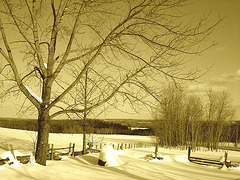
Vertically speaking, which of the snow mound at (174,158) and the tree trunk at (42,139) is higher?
the tree trunk at (42,139)

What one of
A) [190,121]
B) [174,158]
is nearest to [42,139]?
[174,158]

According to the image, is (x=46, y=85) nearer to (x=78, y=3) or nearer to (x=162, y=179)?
(x=78, y=3)

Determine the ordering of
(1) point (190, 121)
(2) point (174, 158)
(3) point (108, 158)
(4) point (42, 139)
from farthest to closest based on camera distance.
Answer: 1. (1) point (190, 121)
2. (2) point (174, 158)
3. (3) point (108, 158)
4. (4) point (42, 139)

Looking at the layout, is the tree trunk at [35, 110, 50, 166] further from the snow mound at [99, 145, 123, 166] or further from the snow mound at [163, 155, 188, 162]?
the snow mound at [163, 155, 188, 162]

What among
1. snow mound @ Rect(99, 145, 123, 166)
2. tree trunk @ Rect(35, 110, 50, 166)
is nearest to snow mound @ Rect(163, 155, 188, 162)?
snow mound @ Rect(99, 145, 123, 166)

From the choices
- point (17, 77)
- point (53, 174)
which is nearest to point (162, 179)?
point (53, 174)

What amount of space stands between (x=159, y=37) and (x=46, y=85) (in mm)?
2871

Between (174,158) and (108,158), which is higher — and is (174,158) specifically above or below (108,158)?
below

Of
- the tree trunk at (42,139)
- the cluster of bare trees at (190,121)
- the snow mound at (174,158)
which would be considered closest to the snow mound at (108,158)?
the tree trunk at (42,139)

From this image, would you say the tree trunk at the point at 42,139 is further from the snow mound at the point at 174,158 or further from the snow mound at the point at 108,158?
the snow mound at the point at 174,158

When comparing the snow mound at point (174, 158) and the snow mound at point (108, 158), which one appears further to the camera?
the snow mound at point (174, 158)

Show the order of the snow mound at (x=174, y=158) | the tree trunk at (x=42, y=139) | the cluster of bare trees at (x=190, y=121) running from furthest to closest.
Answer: the cluster of bare trees at (x=190, y=121)
the snow mound at (x=174, y=158)
the tree trunk at (x=42, y=139)

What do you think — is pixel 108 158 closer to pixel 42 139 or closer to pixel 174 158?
pixel 42 139

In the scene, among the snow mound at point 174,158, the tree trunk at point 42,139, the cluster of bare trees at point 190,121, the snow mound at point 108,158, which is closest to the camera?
the tree trunk at point 42,139
